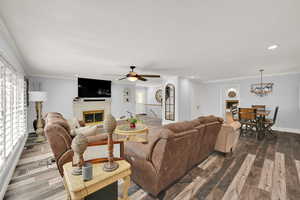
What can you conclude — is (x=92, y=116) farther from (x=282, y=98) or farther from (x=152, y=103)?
(x=282, y=98)

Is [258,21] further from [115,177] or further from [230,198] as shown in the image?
[115,177]

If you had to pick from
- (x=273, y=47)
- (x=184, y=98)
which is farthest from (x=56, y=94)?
(x=273, y=47)

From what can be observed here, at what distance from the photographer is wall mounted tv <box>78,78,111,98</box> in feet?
17.7

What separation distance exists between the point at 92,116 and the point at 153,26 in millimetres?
5453

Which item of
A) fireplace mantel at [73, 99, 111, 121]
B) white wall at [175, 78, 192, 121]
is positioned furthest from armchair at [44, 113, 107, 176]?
white wall at [175, 78, 192, 121]

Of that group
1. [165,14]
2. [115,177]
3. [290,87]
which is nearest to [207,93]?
[290,87]

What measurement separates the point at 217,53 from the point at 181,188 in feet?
8.84

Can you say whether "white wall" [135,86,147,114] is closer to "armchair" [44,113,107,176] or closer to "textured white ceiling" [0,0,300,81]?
"textured white ceiling" [0,0,300,81]

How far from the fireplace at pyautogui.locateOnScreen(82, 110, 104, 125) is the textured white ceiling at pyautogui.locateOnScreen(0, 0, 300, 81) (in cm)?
352

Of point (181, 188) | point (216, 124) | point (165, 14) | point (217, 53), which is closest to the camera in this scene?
point (165, 14)

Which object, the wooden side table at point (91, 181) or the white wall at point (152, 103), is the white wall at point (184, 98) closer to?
the white wall at point (152, 103)

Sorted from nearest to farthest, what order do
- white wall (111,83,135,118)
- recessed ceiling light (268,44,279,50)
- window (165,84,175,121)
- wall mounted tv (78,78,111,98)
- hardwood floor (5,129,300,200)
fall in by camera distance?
1. hardwood floor (5,129,300,200)
2. recessed ceiling light (268,44,279,50)
3. wall mounted tv (78,78,111,98)
4. window (165,84,175,121)
5. white wall (111,83,135,118)

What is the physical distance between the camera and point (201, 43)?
85.4 inches

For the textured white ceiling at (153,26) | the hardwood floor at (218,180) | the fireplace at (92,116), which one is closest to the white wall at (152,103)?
the fireplace at (92,116)
